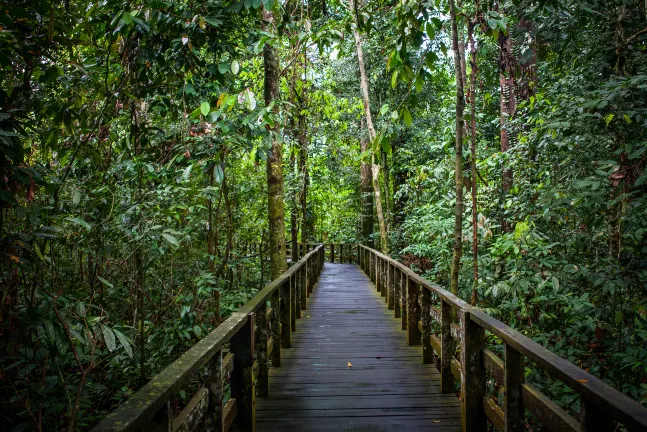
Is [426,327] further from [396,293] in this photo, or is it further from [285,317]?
[396,293]

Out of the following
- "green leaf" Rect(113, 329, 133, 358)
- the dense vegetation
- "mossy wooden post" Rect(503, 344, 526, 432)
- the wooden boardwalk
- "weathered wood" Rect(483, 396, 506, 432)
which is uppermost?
Result: the dense vegetation

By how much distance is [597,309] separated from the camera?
4.55 metres

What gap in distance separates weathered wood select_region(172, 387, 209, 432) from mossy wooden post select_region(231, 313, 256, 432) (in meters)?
0.71

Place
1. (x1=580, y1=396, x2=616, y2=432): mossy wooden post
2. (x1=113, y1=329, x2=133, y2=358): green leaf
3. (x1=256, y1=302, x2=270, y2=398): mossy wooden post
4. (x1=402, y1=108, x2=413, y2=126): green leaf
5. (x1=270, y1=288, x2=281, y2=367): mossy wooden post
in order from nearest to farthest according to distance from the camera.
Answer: (x1=580, y1=396, x2=616, y2=432): mossy wooden post < (x1=113, y1=329, x2=133, y2=358): green leaf < (x1=402, y1=108, x2=413, y2=126): green leaf < (x1=256, y1=302, x2=270, y2=398): mossy wooden post < (x1=270, y1=288, x2=281, y2=367): mossy wooden post

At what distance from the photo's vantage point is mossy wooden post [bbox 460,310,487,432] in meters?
3.07

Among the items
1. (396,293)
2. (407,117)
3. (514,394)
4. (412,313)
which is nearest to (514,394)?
(514,394)

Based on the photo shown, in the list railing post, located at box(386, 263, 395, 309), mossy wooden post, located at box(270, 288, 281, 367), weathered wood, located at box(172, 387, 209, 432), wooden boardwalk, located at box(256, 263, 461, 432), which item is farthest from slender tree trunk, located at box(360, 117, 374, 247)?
weathered wood, located at box(172, 387, 209, 432)

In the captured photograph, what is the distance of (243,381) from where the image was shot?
3098 mm

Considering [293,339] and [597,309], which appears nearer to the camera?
[597,309]

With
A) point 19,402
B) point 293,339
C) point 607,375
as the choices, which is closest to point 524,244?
point 607,375

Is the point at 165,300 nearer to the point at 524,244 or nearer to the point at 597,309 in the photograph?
the point at 524,244

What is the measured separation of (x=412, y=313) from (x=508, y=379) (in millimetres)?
3044

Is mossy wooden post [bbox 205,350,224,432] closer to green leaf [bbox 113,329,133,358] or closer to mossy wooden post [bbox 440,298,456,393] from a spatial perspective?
green leaf [bbox 113,329,133,358]

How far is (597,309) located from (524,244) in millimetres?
1049
